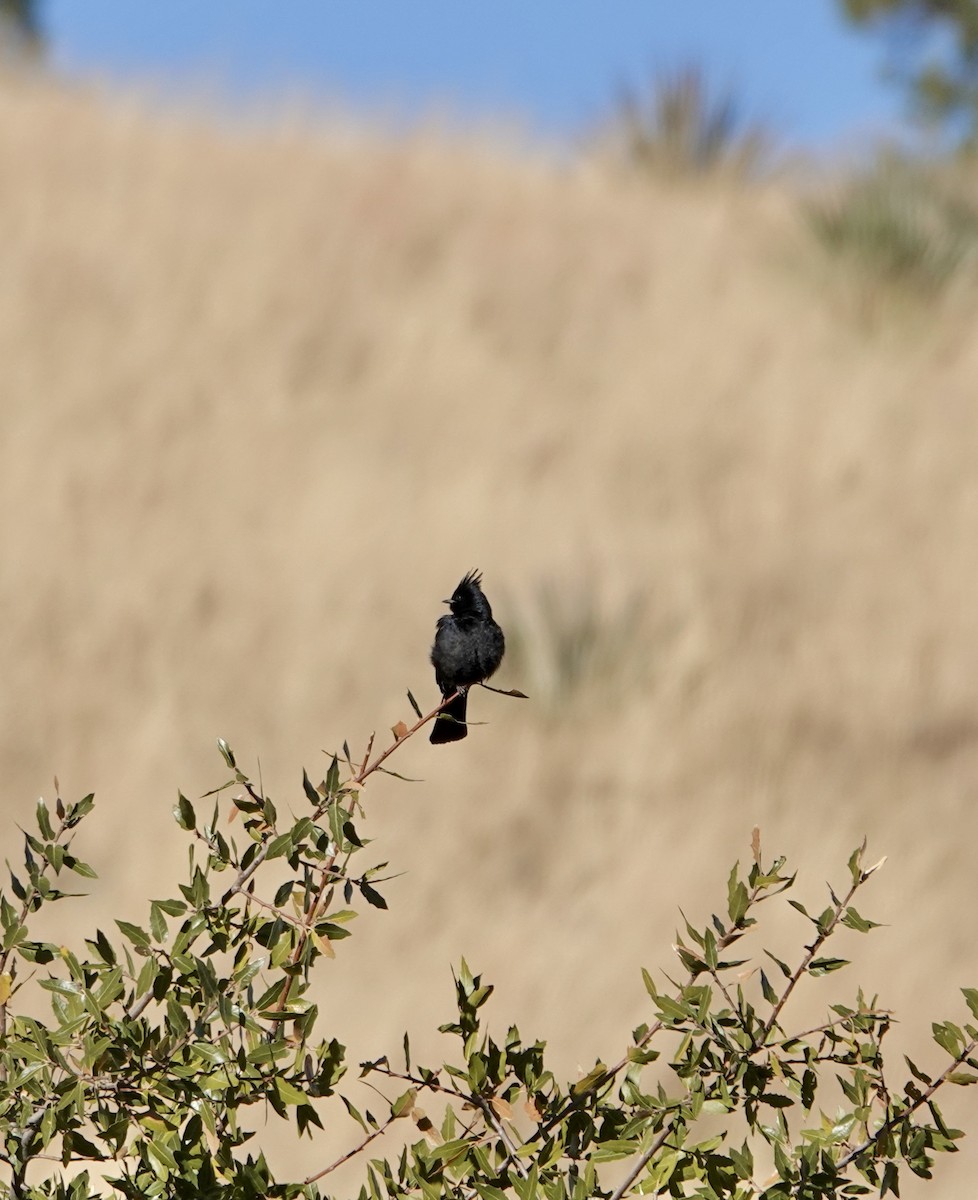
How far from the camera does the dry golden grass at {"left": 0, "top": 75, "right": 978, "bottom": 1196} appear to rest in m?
6.62

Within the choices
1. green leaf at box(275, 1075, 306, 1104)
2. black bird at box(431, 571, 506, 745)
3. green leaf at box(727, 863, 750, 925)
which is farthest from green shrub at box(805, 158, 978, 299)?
green leaf at box(275, 1075, 306, 1104)

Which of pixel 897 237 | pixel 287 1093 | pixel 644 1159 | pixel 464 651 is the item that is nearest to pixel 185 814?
pixel 287 1093

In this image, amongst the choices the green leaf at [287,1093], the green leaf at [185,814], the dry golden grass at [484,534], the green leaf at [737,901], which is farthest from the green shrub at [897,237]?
the green leaf at [287,1093]

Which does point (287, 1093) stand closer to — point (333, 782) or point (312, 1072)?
point (312, 1072)

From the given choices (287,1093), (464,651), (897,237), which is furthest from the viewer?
(897,237)

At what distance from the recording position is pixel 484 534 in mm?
9438

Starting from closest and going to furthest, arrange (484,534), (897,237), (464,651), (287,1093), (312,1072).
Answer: (287,1093)
(312,1072)
(464,651)
(484,534)
(897,237)

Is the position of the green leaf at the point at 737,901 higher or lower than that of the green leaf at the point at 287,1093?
lower

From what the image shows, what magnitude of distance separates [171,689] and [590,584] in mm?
2396

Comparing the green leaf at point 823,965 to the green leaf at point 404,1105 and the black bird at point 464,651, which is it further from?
the black bird at point 464,651

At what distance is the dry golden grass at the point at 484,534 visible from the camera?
21.7ft

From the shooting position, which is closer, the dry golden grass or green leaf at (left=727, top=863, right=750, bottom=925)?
green leaf at (left=727, top=863, right=750, bottom=925)

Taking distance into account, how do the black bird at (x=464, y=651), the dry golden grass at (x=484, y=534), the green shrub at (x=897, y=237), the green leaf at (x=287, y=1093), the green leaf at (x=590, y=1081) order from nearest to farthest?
the green leaf at (x=287, y=1093) < the green leaf at (x=590, y=1081) < the black bird at (x=464, y=651) < the dry golden grass at (x=484, y=534) < the green shrub at (x=897, y=237)

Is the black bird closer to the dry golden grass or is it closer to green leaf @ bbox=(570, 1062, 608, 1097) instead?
green leaf @ bbox=(570, 1062, 608, 1097)
